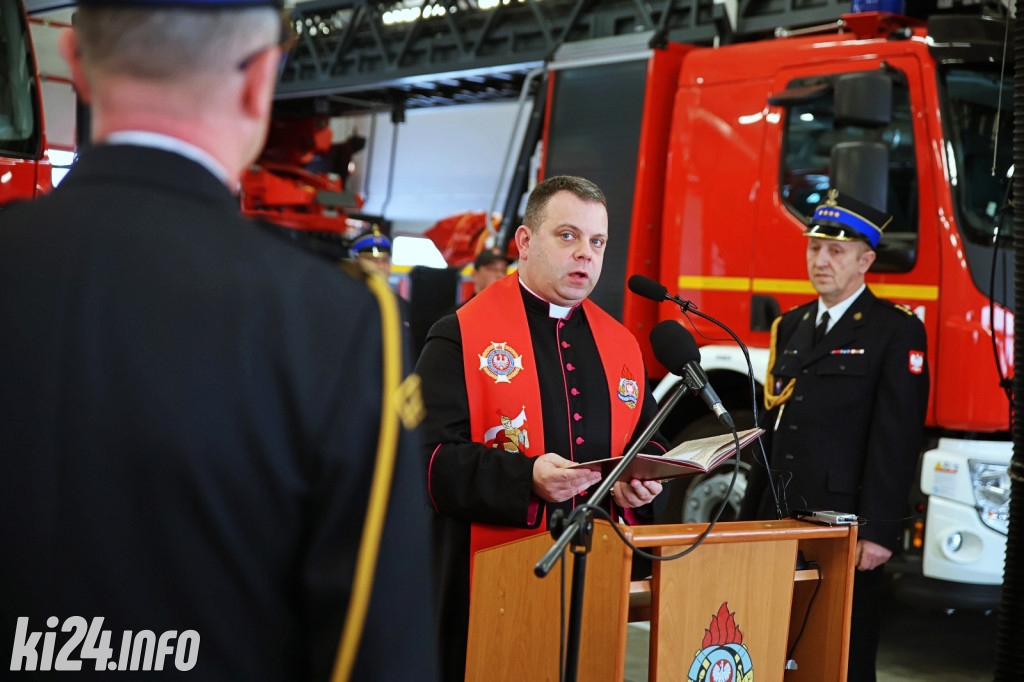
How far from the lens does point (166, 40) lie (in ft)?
3.09

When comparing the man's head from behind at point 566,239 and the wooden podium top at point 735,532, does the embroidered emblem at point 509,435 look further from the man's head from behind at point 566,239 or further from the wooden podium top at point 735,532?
the wooden podium top at point 735,532

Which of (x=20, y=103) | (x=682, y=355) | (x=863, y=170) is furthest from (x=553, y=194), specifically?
(x=20, y=103)

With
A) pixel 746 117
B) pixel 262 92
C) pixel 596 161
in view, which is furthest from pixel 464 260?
pixel 262 92

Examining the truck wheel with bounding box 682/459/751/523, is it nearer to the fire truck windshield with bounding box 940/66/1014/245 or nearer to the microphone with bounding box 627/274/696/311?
the fire truck windshield with bounding box 940/66/1014/245

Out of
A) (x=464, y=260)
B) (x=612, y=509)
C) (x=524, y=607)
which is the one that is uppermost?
(x=464, y=260)

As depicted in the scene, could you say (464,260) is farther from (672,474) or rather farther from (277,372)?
(277,372)

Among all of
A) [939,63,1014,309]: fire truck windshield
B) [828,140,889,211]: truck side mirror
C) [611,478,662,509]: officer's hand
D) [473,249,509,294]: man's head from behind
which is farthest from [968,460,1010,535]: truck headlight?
[473,249,509,294]: man's head from behind

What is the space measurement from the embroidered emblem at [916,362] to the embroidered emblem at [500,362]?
4.99ft

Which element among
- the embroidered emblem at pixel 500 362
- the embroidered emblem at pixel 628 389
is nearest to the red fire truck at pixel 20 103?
the embroidered emblem at pixel 500 362

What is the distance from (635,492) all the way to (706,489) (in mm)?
2370

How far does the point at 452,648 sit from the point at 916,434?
175 centimetres

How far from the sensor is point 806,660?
2.61m

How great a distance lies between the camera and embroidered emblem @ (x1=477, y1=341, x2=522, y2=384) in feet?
8.86

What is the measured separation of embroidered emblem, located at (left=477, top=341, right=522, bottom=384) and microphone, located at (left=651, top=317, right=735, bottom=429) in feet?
1.83
